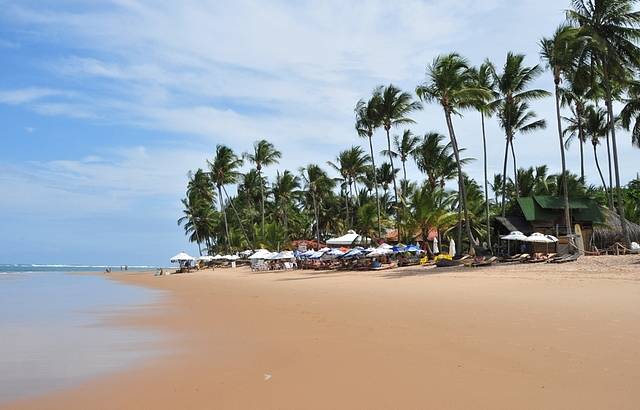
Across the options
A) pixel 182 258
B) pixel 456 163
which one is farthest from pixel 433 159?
pixel 182 258

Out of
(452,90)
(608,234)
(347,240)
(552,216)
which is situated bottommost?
(608,234)

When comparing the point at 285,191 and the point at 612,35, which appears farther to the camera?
the point at 285,191

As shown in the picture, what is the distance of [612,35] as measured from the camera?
24.4m

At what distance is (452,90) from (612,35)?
7.47 meters

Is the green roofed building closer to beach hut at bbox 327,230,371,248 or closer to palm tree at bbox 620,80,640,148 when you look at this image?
palm tree at bbox 620,80,640,148

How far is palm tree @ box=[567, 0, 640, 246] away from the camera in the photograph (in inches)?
937

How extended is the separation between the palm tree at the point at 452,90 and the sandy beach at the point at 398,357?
15619 mm

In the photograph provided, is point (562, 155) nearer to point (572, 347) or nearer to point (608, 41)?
point (608, 41)

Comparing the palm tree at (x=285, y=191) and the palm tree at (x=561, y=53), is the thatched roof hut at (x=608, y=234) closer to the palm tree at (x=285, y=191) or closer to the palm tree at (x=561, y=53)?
the palm tree at (x=561, y=53)

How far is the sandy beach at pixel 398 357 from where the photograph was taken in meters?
5.12

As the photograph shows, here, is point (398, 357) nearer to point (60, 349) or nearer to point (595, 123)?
point (60, 349)

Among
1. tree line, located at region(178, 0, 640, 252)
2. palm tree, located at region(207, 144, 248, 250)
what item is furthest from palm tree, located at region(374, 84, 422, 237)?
palm tree, located at region(207, 144, 248, 250)

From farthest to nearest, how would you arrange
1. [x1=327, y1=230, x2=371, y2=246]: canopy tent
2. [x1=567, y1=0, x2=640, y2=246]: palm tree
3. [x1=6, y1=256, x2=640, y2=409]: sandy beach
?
[x1=327, y1=230, x2=371, y2=246]: canopy tent → [x1=567, y1=0, x2=640, y2=246]: palm tree → [x1=6, y1=256, x2=640, y2=409]: sandy beach

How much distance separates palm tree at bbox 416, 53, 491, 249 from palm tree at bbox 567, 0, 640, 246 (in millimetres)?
5357
